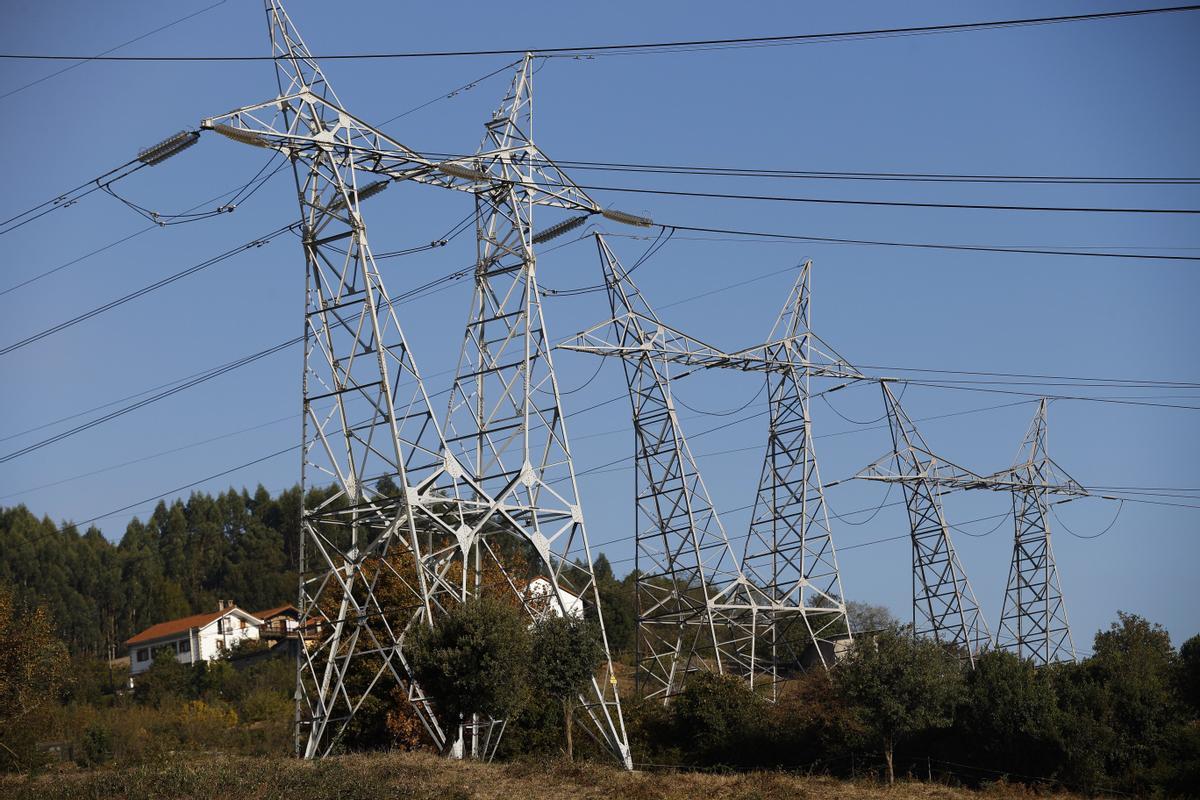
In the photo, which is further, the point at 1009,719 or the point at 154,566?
the point at 154,566

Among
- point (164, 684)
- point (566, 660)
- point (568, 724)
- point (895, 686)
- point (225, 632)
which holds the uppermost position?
point (566, 660)

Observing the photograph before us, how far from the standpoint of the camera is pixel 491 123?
3400 cm

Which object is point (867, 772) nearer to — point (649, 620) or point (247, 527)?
point (649, 620)

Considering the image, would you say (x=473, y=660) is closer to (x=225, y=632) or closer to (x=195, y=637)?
(x=195, y=637)

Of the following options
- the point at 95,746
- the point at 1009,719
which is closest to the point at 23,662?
the point at 95,746

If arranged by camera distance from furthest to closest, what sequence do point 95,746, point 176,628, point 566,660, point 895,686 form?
1. point 176,628
2. point 95,746
3. point 895,686
4. point 566,660

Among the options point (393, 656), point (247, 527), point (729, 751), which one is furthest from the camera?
point (247, 527)

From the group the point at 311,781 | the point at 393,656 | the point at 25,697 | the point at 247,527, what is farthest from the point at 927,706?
the point at 247,527

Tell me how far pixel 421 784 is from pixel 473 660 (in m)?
3.91

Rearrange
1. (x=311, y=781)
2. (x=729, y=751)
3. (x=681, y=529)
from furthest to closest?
(x=681, y=529) < (x=729, y=751) < (x=311, y=781)

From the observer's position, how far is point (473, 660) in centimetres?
2812

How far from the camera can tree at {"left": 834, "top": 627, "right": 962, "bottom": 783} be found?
1291 inches

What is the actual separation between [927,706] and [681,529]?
10.4m

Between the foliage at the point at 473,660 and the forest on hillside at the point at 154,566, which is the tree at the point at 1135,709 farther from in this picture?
the forest on hillside at the point at 154,566
